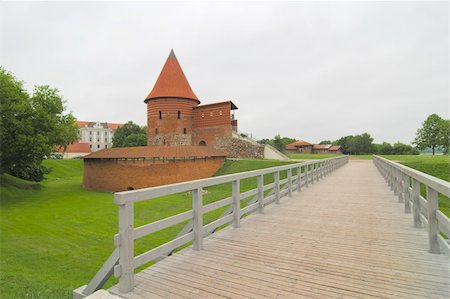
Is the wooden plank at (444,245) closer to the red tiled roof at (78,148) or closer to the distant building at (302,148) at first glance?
the distant building at (302,148)

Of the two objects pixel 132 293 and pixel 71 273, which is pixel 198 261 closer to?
pixel 132 293

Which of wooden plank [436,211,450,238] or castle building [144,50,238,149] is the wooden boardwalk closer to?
wooden plank [436,211,450,238]

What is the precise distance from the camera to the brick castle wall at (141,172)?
2164cm

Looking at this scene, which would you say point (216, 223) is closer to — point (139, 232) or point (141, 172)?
point (139, 232)

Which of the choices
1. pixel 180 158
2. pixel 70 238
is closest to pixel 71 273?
pixel 70 238

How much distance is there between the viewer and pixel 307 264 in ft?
10.4

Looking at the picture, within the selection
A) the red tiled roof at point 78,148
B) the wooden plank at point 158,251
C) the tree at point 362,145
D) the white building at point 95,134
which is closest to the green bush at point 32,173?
the wooden plank at point 158,251

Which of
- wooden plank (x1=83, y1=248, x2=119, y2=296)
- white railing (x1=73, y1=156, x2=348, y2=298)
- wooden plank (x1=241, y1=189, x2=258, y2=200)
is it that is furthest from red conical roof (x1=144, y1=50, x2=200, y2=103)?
wooden plank (x1=83, y1=248, x2=119, y2=296)

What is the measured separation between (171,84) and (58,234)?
A: 24.1m

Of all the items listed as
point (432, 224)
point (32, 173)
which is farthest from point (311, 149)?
point (432, 224)

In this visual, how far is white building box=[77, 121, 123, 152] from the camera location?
3022 inches

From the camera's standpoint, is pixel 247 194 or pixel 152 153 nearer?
pixel 247 194

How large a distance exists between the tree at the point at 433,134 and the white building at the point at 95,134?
231 feet

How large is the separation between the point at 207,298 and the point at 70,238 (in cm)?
981
